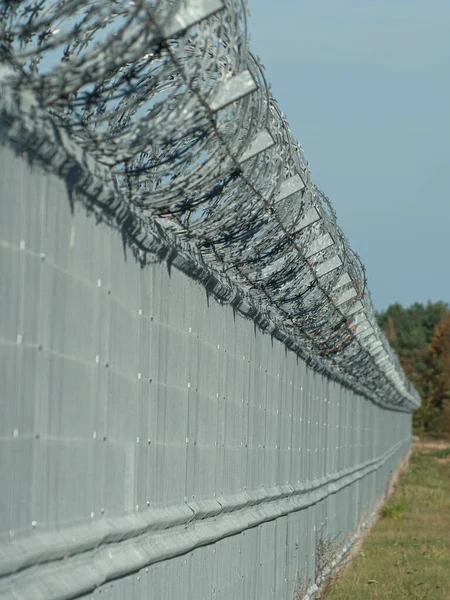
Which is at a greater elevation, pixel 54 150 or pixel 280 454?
pixel 54 150

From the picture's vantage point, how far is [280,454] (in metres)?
10.5

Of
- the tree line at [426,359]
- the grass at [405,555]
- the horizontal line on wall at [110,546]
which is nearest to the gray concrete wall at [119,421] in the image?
the horizontal line on wall at [110,546]

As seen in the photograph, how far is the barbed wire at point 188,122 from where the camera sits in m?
4.14

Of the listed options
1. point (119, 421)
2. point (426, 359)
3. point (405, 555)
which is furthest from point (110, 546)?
point (426, 359)

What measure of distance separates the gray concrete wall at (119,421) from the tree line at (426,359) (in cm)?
7776

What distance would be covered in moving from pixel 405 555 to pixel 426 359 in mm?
91839

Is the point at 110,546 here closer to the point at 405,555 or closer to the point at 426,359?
the point at 405,555

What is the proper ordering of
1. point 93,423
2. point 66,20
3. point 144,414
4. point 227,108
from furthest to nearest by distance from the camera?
1. point 144,414
2. point 227,108
3. point 93,423
4. point 66,20

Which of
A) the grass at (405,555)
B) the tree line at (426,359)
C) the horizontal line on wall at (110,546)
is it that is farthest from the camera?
the tree line at (426,359)

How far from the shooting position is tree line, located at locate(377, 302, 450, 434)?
3666 inches

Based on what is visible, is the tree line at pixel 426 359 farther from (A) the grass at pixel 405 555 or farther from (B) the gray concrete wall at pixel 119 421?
(B) the gray concrete wall at pixel 119 421

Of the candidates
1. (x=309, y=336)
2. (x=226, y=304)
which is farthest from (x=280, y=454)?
(x=226, y=304)

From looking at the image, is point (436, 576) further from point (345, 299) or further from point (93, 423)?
point (93, 423)

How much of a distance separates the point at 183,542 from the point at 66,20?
2899 millimetres
